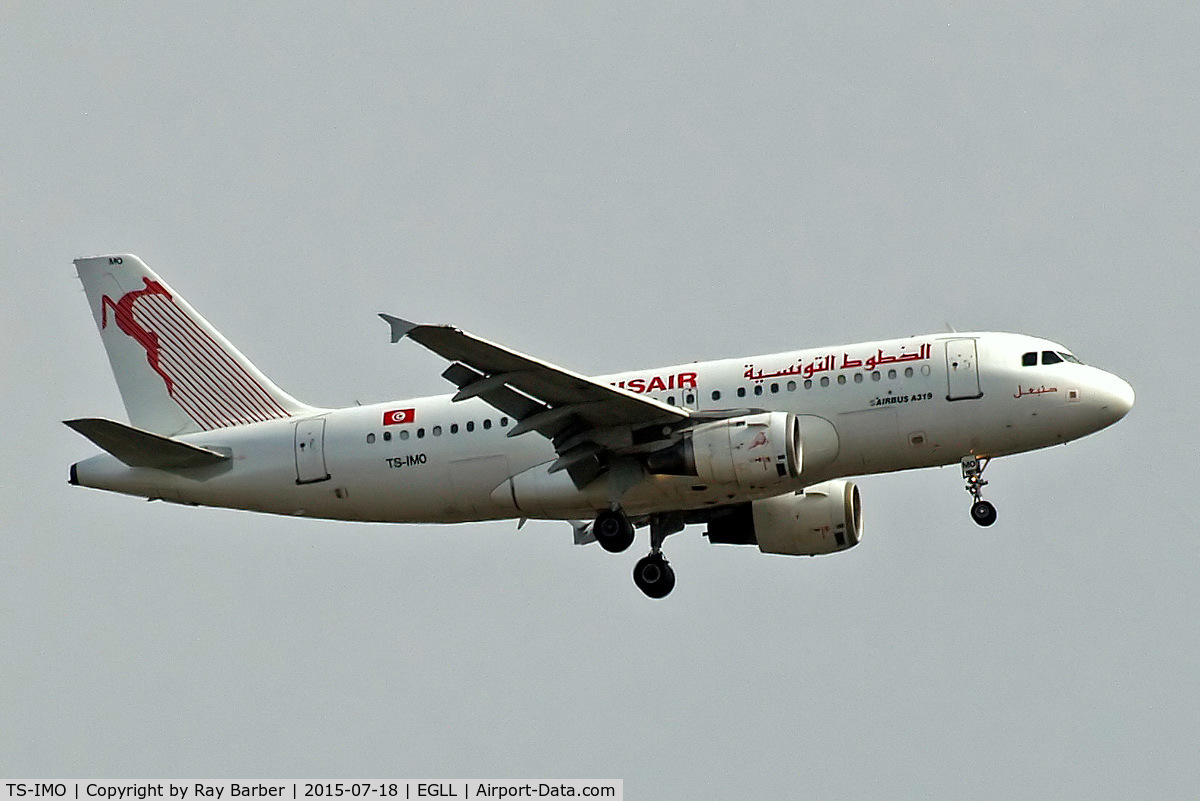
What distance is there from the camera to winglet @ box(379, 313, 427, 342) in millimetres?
33875

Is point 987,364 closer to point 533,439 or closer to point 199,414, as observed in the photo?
point 533,439

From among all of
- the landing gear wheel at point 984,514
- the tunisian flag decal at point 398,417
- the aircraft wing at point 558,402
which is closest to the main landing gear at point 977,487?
the landing gear wheel at point 984,514

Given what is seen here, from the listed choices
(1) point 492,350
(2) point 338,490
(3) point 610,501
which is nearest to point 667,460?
(3) point 610,501

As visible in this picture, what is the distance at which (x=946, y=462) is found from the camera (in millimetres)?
39906

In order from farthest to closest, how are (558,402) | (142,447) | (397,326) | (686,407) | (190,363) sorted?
(190,363)
(142,447)
(686,407)
(558,402)
(397,326)

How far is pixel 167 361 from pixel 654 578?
12661mm

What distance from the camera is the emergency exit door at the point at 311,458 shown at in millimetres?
42094

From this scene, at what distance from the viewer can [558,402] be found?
38.9m

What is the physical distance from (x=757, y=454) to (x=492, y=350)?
5.94 metres

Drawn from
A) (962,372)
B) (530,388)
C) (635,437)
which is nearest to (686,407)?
(635,437)

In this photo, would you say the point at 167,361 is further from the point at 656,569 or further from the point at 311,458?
the point at 656,569

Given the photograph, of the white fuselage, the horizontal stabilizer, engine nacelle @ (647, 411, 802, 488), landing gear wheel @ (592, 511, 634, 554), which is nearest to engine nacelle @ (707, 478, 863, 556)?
the white fuselage

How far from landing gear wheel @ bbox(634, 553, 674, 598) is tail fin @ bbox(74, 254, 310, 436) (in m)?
8.59

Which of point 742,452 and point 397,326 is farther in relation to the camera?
point 742,452
